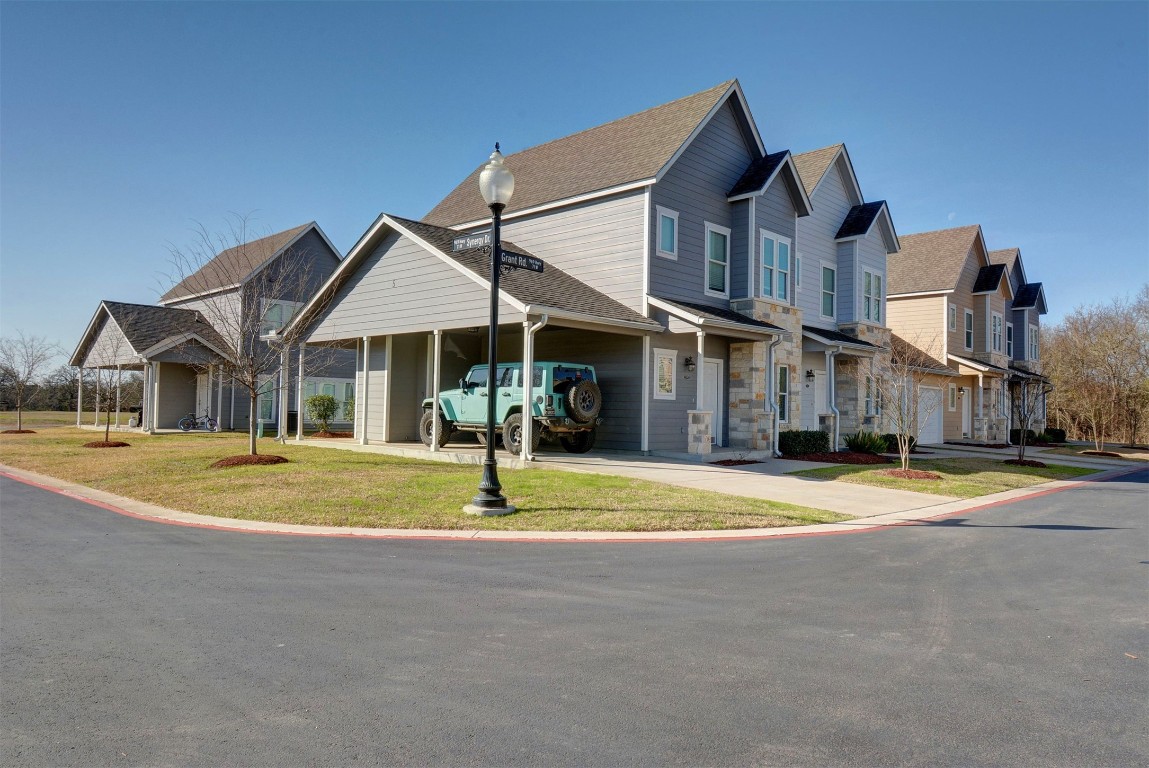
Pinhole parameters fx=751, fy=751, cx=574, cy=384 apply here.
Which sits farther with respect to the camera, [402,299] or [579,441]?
[402,299]

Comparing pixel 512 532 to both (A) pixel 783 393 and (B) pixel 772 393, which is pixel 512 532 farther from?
(A) pixel 783 393

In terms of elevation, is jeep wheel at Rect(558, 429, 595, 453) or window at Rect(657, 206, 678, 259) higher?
window at Rect(657, 206, 678, 259)

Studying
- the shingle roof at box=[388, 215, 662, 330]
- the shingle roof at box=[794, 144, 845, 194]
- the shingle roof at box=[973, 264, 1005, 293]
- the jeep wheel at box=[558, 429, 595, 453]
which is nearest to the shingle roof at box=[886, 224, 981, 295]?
the shingle roof at box=[973, 264, 1005, 293]

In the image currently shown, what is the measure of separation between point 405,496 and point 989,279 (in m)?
33.5

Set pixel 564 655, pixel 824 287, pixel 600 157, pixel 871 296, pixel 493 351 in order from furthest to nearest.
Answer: pixel 871 296 < pixel 824 287 < pixel 600 157 < pixel 493 351 < pixel 564 655

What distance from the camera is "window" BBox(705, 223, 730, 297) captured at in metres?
20.7

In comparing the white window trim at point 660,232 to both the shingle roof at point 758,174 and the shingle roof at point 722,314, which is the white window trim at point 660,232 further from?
the shingle roof at point 758,174

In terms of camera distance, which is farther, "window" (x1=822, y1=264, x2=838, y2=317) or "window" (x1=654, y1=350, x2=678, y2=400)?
"window" (x1=822, y1=264, x2=838, y2=317)

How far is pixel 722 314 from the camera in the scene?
64.4 feet

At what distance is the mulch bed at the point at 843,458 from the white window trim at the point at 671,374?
397cm

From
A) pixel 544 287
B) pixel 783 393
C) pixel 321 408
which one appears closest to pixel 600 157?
pixel 544 287

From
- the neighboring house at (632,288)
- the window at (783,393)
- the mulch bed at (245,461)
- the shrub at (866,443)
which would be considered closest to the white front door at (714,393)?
the neighboring house at (632,288)

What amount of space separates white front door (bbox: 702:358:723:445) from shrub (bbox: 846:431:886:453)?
5.11 metres

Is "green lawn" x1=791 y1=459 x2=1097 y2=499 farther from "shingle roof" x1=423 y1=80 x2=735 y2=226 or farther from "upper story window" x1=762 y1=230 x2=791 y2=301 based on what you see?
"shingle roof" x1=423 y1=80 x2=735 y2=226
